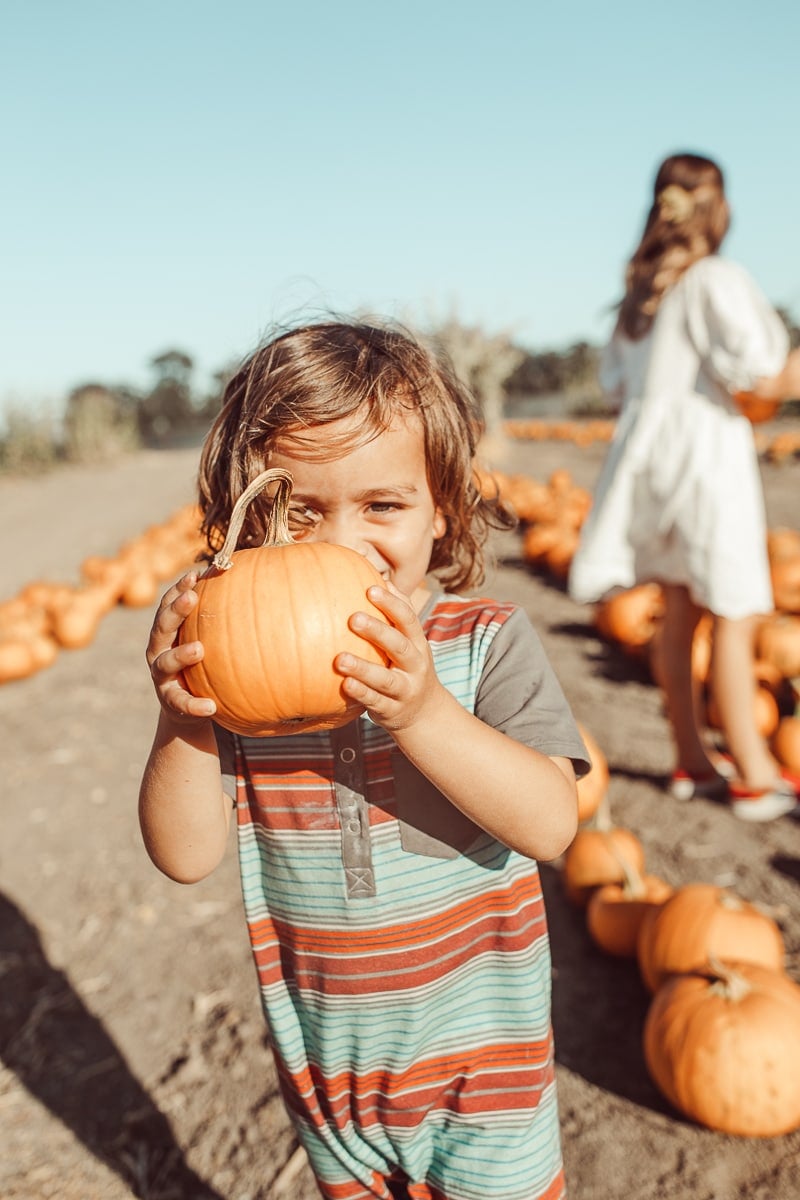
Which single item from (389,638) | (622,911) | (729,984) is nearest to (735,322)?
(622,911)

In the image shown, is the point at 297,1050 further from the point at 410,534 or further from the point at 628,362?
the point at 628,362

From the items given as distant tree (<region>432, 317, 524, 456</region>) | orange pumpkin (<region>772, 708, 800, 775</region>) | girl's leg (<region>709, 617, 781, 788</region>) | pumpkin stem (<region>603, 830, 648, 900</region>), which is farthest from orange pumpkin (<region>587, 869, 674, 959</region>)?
distant tree (<region>432, 317, 524, 456</region>)

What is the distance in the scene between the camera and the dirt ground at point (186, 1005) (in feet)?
7.23

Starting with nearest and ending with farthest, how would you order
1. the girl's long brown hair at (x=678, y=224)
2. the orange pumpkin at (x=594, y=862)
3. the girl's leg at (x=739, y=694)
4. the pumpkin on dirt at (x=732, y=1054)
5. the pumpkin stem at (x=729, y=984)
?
1. the pumpkin on dirt at (x=732, y=1054)
2. the pumpkin stem at (x=729, y=984)
3. the orange pumpkin at (x=594, y=862)
4. the girl's long brown hair at (x=678, y=224)
5. the girl's leg at (x=739, y=694)

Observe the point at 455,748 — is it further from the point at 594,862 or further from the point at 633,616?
the point at 633,616

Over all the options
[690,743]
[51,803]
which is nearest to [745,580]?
[690,743]

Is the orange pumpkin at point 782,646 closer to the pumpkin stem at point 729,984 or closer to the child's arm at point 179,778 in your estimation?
the pumpkin stem at point 729,984

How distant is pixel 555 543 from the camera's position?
26.6 feet

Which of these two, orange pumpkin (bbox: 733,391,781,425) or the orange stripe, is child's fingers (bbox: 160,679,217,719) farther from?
orange pumpkin (bbox: 733,391,781,425)

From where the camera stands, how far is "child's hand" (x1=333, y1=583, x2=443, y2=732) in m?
1.09

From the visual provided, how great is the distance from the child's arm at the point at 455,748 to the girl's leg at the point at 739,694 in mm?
2345

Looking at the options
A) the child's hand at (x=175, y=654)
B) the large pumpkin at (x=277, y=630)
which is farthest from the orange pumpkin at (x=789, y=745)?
the child's hand at (x=175, y=654)

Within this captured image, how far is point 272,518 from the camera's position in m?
1.28

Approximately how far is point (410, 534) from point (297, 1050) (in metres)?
0.88
